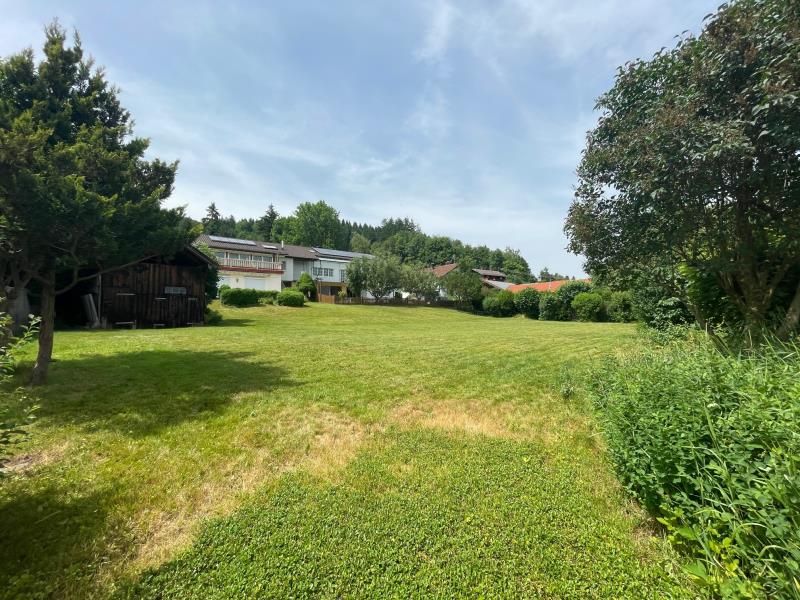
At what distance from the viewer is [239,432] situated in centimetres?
433

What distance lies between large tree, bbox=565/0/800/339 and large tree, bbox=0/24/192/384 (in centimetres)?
847

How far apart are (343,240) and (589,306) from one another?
6016 centimetres

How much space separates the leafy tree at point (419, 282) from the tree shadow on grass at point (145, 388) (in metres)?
30.9

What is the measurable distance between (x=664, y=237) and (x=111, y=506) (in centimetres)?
750

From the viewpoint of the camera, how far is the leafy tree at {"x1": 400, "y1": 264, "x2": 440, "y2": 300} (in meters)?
39.4

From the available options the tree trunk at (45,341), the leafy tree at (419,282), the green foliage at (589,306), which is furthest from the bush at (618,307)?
the tree trunk at (45,341)

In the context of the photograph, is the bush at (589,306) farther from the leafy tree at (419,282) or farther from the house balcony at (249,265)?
the house balcony at (249,265)

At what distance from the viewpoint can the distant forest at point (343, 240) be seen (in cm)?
7262

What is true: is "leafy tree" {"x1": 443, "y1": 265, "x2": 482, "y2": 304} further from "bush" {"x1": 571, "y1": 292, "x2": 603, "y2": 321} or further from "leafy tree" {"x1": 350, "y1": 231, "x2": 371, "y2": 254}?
"leafy tree" {"x1": 350, "y1": 231, "x2": 371, "y2": 254}

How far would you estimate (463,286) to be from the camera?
39438mm

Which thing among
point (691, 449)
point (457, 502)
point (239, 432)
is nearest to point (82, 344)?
point (239, 432)

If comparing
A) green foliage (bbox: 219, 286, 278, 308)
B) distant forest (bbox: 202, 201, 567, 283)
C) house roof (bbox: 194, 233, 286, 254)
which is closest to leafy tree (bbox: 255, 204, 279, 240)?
distant forest (bbox: 202, 201, 567, 283)

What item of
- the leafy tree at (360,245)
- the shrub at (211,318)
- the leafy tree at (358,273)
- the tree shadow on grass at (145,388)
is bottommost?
Result: the tree shadow on grass at (145,388)

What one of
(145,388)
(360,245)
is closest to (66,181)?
(145,388)
